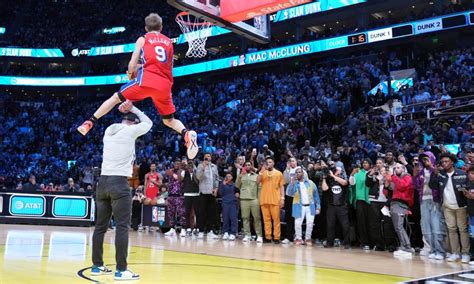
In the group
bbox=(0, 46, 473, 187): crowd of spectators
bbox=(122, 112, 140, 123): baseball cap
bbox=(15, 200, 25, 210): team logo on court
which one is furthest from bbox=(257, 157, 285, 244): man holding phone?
bbox=(15, 200, 25, 210): team logo on court

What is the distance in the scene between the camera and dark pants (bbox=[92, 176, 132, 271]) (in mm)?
5438

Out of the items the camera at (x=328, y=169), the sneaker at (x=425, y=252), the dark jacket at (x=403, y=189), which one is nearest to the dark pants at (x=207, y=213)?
the camera at (x=328, y=169)

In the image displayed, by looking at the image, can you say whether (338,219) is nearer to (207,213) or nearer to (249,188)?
(249,188)

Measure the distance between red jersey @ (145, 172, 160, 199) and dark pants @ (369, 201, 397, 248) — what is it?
6478 mm

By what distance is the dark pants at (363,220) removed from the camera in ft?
35.4

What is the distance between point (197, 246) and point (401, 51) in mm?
22112

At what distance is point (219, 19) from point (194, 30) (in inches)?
87.7

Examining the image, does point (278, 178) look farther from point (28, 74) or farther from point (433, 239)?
point (28, 74)

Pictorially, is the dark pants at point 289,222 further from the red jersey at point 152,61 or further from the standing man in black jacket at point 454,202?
the red jersey at point 152,61

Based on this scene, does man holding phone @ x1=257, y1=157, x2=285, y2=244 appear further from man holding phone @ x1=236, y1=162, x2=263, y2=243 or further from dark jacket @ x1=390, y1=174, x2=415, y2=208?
dark jacket @ x1=390, y1=174, x2=415, y2=208

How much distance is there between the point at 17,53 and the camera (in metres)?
42.1

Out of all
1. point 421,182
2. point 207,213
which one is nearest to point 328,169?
point 421,182

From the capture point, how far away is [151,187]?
14391 millimetres

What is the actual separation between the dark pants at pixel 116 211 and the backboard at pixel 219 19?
3.51 m
